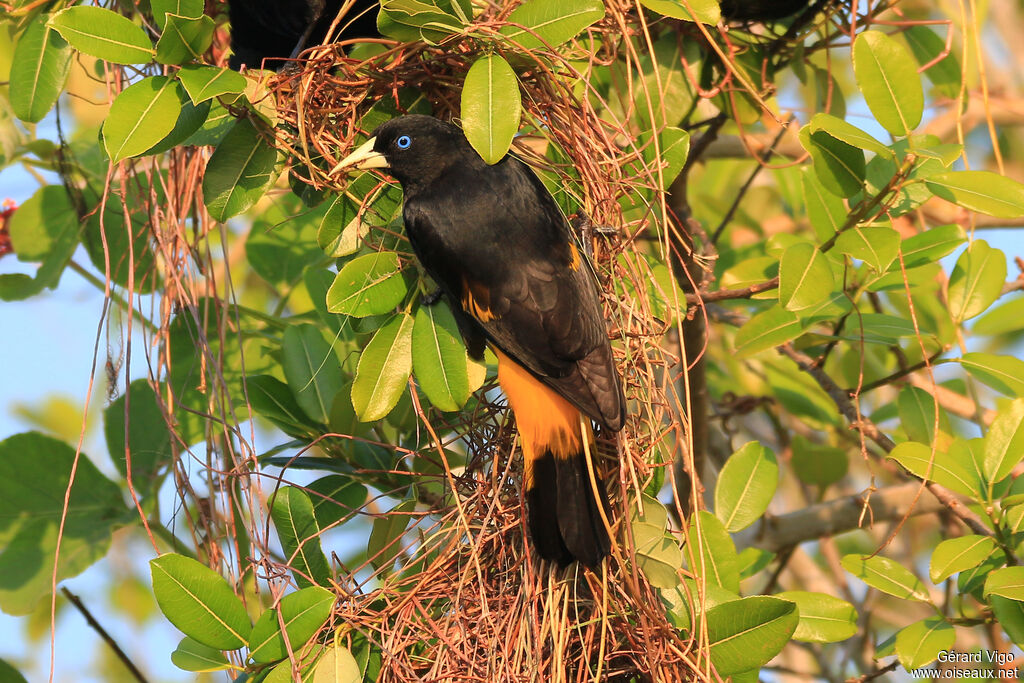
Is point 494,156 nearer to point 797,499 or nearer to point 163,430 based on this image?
point 163,430

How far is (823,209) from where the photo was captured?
220cm

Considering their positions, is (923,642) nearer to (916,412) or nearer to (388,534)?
(916,412)

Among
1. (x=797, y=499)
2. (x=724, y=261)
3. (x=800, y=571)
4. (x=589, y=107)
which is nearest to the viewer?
(x=589, y=107)

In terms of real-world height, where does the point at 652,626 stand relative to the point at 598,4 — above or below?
below

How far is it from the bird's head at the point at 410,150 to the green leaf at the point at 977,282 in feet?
3.97

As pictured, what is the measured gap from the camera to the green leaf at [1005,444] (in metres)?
2.04

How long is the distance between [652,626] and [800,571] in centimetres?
180

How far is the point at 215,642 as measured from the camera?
183 centimetres

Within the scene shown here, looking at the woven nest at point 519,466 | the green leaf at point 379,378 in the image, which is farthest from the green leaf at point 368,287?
the woven nest at point 519,466

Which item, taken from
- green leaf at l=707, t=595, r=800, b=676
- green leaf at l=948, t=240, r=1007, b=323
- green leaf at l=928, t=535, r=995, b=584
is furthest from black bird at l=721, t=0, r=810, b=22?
green leaf at l=707, t=595, r=800, b=676

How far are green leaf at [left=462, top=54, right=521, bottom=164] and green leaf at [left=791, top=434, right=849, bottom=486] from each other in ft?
5.67

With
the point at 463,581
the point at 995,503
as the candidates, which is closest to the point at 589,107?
the point at 463,581

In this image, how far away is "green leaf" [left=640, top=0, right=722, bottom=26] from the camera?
188cm

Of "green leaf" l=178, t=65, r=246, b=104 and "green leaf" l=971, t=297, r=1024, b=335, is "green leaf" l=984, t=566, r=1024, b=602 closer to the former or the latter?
"green leaf" l=971, t=297, r=1024, b=335
